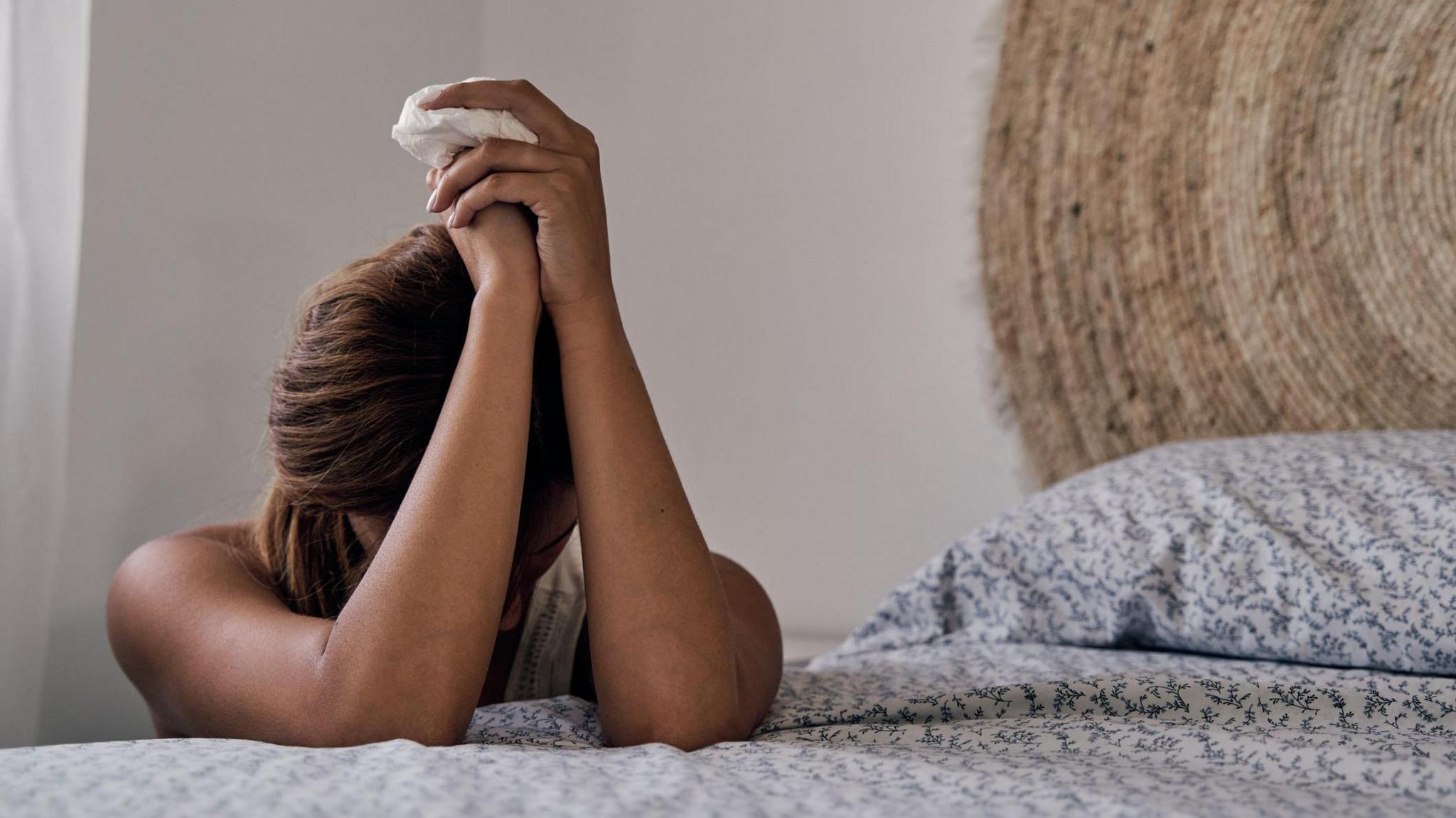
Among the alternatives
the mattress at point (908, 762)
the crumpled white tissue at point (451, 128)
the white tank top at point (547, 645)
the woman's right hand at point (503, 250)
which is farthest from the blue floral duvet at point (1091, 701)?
the crumpled white tissue at point (451, 128)

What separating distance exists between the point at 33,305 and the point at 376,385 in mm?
506

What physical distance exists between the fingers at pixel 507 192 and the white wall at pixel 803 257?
102cm

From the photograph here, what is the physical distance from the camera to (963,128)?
1730 millimetres

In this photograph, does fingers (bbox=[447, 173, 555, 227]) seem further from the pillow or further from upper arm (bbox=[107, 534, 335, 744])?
the pillow

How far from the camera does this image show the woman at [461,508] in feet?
2.41

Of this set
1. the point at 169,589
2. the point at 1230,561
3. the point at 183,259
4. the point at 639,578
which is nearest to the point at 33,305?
the point at 183,259

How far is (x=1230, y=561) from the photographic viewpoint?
1.06 m

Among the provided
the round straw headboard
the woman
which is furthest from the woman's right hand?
the round straw headboard

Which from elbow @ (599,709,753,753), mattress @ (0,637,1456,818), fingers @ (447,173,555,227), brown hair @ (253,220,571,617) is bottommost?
elbow @ (599,709,753,753)

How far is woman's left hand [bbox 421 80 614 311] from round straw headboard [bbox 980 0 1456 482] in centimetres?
96

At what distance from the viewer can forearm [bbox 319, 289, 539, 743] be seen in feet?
2.34

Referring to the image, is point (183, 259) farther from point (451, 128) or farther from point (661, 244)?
point (661, 244)

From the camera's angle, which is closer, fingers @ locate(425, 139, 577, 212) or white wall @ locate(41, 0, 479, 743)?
fingers @ locate(425, 139, 577, 212)

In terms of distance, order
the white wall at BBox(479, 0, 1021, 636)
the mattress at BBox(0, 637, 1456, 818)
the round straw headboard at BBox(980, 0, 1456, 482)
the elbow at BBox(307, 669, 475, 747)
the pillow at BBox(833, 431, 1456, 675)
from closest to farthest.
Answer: the mattress at BBox(0, 637, 1456, 818), the elbow at BBox(307, 669, 475, 747), the pillow at BBox(833, 431, 1456, 675), the round straw headboard at BBox(980, 0, 1456, 482), the white wall at BBox(479, 0, 1021, 636)
